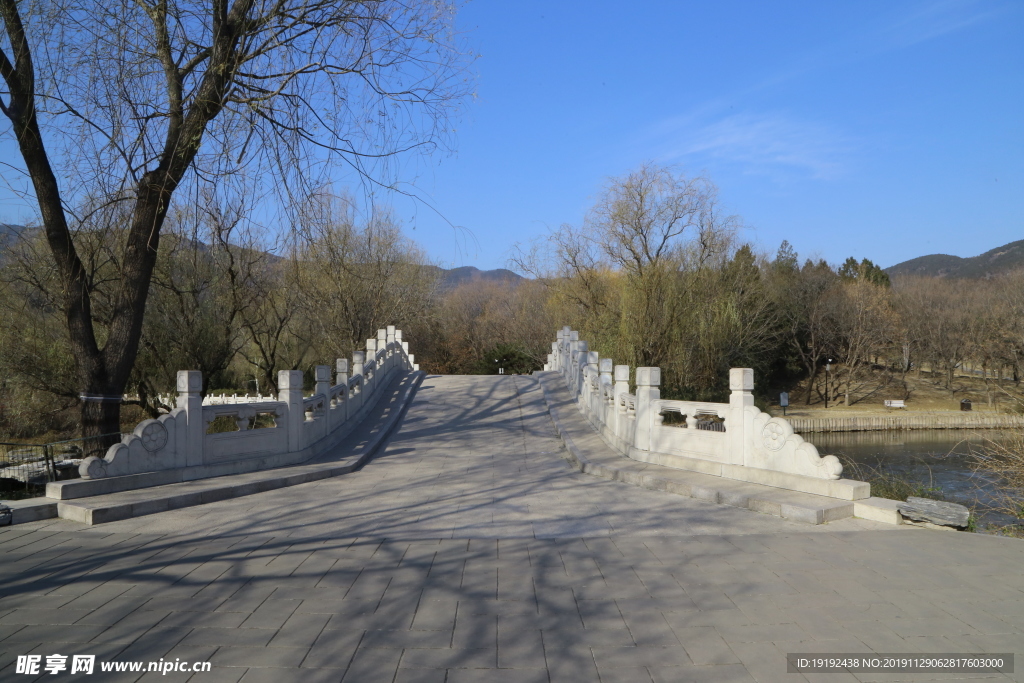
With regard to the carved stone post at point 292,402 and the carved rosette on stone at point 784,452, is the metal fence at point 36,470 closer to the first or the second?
the carved stone post at point 292,402

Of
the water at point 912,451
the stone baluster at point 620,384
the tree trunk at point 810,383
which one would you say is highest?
the stone baluster at point 620,384

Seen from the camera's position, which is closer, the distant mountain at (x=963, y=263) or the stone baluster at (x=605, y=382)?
the stone baluster at (x=605, y=382)

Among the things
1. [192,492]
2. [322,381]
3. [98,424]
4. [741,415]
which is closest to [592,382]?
[322,381]

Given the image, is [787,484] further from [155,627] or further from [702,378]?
[702,378]

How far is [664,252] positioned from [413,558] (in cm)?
1986

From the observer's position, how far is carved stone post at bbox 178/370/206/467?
27.9 ft

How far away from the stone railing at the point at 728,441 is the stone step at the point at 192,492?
4399mm

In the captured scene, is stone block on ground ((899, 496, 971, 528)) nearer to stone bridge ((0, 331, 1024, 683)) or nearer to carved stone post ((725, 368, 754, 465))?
stone bridge ((0, 331, 1024, 683))

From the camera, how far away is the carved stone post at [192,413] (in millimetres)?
8508

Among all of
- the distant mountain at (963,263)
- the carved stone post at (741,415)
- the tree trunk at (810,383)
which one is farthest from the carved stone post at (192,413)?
the distant mountain at (963,263)

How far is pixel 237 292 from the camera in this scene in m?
19.7

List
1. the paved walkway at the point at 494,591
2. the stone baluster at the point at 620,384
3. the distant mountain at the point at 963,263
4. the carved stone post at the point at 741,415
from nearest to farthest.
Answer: the paved walkway at the point at 494,591 → the carved stone post at the point at 741,415 → the stone baluster at the point at 620,384 → the distant mountain at the point at 963,263

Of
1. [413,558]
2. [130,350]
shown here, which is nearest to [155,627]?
[413,558]

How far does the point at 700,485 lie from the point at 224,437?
6223 millimetres
